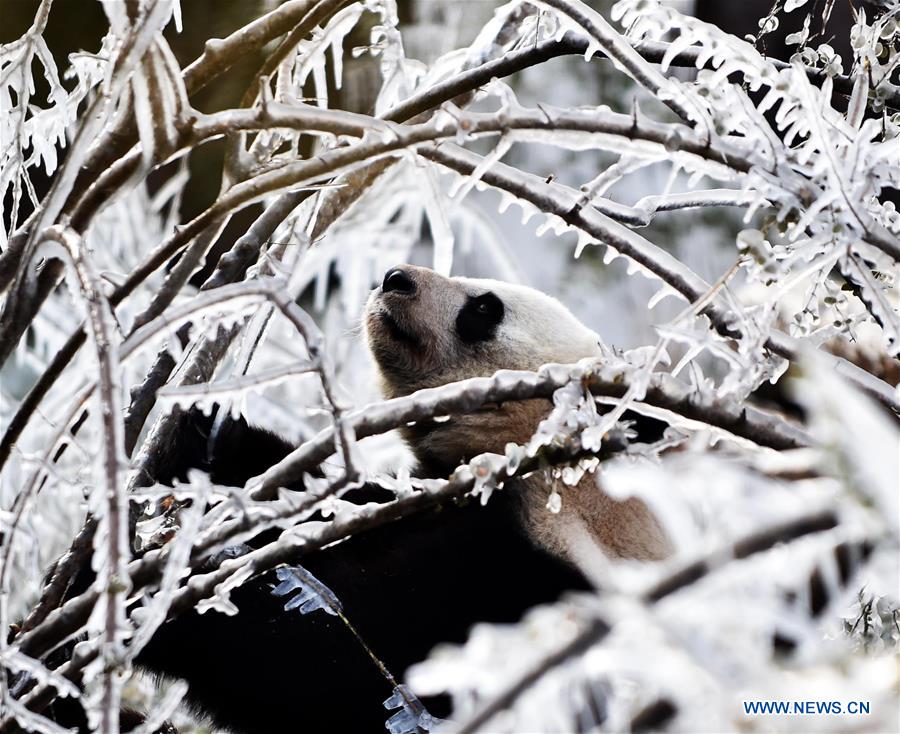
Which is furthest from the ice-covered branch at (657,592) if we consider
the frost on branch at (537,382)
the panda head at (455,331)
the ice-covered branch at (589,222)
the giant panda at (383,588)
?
the panda head at (455,331)

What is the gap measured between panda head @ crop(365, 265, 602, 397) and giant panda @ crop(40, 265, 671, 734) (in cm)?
22

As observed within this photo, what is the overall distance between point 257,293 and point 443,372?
1476 mm

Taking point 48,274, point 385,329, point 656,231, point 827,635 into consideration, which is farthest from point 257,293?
point 656,231

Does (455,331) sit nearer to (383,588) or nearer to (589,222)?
(383,588)

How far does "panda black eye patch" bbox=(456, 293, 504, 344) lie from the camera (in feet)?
8.10

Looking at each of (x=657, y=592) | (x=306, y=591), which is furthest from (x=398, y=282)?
(x=657, y=592)

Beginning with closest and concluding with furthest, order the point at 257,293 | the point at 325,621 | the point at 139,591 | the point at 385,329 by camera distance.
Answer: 1. the point at 257,293
2. the point at 139,591
3. the point at 325,621
4. the point at 385,329

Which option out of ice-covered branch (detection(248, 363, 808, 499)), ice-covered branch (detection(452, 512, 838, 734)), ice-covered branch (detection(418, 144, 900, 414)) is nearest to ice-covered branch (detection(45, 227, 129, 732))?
ice-covered branch (detection(248, 363, 808, 499))

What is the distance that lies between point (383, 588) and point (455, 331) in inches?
27.5

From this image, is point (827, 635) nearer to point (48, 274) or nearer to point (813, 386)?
point (813, 386)

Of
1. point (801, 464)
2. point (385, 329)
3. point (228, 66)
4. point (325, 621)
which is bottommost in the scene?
point (325, 621)

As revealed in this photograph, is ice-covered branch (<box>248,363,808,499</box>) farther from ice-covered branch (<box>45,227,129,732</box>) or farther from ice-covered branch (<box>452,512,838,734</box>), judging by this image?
ice-covered branch (<box>452,512,838,734</box>)

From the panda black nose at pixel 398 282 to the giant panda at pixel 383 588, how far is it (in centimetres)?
34

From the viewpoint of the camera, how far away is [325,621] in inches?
77.3
